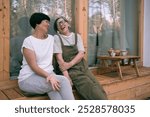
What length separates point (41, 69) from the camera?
7.39 ft

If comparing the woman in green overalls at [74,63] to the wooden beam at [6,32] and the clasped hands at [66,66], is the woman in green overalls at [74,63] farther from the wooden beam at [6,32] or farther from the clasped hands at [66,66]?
the wooden beam at [6,32]

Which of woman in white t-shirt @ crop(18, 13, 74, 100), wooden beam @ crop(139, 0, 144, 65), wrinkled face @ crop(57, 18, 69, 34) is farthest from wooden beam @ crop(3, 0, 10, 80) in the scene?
wooden beam @ crop(139, 0, 144, 65)

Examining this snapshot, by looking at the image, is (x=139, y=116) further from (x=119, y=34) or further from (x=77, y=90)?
(x=119, y=34)

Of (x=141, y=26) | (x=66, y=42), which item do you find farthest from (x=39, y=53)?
(x=141, y=26)

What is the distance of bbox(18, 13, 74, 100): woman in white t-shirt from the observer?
217cm

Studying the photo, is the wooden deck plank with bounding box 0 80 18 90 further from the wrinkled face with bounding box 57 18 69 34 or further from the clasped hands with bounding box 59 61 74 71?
the wrinkled face with bounding box 57 18 69 34

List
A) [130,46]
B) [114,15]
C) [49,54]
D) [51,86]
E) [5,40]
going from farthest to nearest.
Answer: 1. [130,46]
2. [114,15]
3. [5,40]
4. [49,54]
5. [51,86]

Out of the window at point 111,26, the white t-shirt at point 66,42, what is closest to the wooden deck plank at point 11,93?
the white t-shirt at point 66,42

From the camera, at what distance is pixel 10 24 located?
273cm

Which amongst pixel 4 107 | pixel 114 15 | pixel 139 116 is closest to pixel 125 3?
pixel 114 15

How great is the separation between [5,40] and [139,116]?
176 cm

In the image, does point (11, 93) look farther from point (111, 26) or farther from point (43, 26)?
point (111, 26)

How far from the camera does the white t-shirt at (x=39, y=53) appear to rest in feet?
7.61

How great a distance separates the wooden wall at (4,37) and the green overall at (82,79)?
0.69 metres
